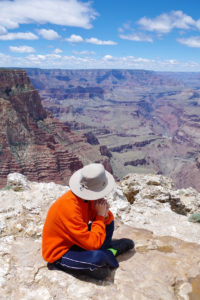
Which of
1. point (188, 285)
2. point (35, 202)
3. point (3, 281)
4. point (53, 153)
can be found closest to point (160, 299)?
point (188, 285)

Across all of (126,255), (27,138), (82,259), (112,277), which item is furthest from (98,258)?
(27,138)

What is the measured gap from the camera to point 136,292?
10.9 feet

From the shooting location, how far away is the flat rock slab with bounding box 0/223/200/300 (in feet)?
10.5

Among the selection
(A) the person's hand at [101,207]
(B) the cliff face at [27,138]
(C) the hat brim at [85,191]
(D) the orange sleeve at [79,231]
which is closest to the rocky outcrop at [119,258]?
(D) the orange sleeve at [79,231]

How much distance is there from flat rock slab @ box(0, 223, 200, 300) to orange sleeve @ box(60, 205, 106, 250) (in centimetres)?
55

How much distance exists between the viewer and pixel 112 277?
3.63m

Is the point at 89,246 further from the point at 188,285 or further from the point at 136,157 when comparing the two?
the point at 136,157

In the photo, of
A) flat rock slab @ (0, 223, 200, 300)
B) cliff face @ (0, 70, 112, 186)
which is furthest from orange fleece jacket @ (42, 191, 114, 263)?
cliff face @ (0, 70, 112, 186)

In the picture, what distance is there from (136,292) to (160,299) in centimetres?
32

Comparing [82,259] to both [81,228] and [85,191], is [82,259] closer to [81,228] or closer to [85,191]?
[81,228]

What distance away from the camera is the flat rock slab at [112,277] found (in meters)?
3.19

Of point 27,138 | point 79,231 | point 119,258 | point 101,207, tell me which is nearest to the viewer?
point 79,231

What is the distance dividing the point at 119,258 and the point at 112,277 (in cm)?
58

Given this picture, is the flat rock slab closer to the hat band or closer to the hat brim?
the hat brim
